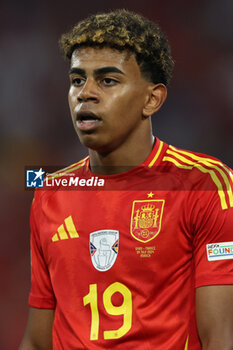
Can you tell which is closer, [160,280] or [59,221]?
[160,280]

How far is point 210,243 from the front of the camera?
2209 millimetres

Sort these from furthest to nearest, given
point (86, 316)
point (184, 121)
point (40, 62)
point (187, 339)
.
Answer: point (40, 62) → point (184, 121) → point (86, 316) → point (187, 339)

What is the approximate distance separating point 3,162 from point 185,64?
1.80 meters

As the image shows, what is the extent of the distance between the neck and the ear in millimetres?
95

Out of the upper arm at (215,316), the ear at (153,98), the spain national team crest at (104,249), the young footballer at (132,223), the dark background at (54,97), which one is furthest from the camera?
the dark background at (54,97)

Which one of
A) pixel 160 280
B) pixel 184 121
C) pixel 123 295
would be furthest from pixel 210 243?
pixel 184 121

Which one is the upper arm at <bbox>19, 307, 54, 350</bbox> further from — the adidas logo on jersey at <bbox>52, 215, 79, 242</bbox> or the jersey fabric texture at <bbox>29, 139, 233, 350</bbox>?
the adidas logo on jersey at <bbox>52, 215, 79, 242</bbox>

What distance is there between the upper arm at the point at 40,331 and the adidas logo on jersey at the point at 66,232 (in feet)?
1.18

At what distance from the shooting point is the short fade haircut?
233 cm

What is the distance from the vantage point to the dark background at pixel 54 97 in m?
5.06

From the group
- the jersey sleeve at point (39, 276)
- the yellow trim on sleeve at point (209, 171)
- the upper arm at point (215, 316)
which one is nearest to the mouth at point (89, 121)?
the yellow trim on sleeve at point (209, 171)

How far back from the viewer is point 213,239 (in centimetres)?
221

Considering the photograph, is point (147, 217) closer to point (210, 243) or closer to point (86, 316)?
point (210, 243)

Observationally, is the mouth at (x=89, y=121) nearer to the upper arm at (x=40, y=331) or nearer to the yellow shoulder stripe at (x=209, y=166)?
the yellow shoulder stripe at (x=209, y=166)
